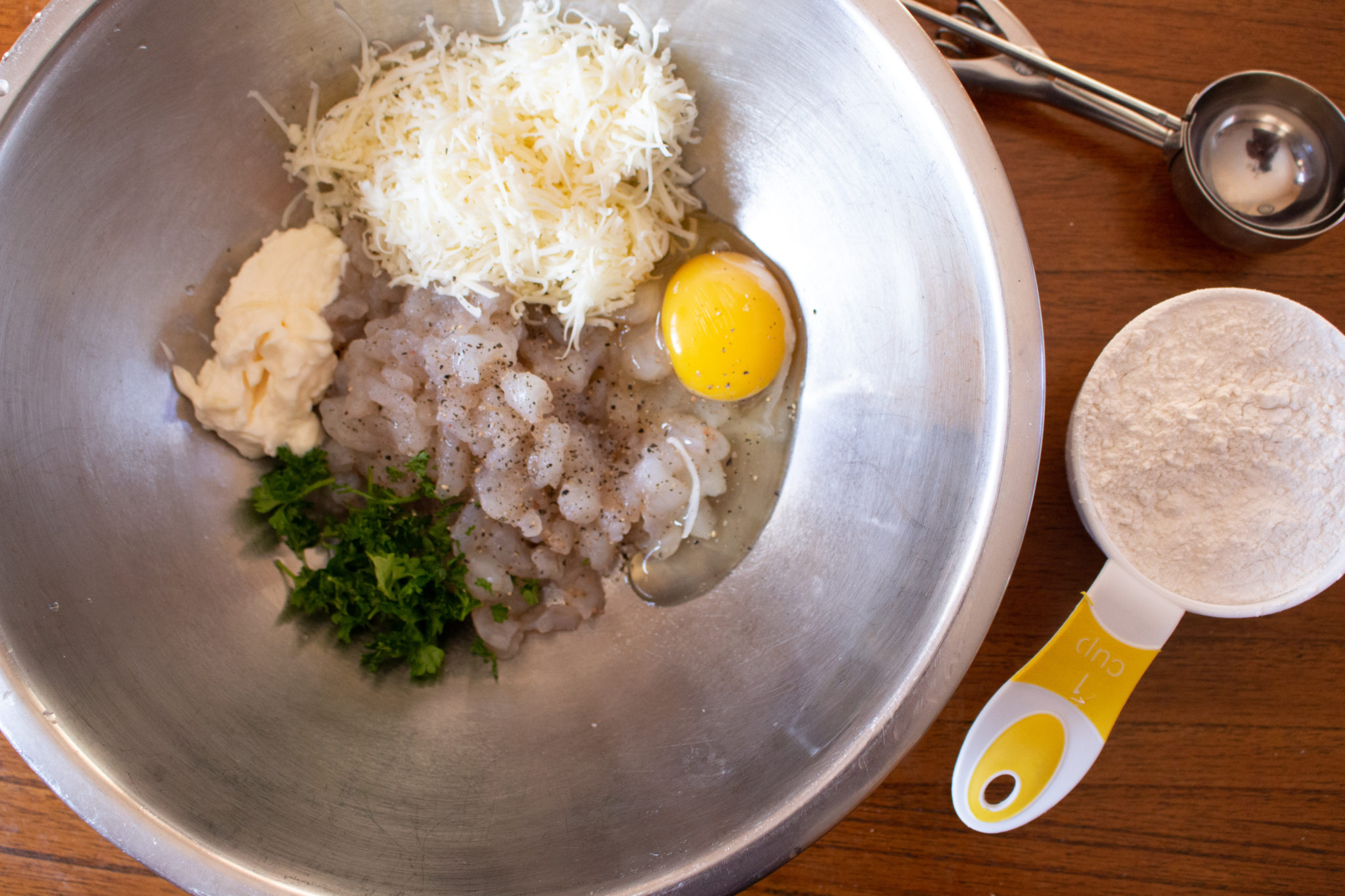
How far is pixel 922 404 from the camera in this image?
4.50ft

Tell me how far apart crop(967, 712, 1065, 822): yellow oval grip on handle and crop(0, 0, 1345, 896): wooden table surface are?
0.13 meters

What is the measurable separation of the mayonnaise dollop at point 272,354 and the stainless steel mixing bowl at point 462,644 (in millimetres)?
57

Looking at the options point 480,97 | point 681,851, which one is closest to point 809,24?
point 480,97

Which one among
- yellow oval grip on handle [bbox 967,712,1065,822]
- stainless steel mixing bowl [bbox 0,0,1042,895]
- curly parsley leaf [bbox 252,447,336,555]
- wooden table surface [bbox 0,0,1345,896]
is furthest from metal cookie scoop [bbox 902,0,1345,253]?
curly parsley leaf [bbox 252,447,336,555]

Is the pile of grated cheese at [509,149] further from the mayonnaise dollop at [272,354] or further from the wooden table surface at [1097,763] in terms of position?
the wooden table surface at [1097,763]

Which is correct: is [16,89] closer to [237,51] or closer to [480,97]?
[237,51]

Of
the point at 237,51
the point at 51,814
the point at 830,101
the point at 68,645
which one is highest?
the point at 237,51

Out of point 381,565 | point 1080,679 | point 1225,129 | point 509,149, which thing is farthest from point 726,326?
point 1225,129

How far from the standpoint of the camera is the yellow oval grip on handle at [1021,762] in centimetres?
138

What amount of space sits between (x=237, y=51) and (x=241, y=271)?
0.40 m

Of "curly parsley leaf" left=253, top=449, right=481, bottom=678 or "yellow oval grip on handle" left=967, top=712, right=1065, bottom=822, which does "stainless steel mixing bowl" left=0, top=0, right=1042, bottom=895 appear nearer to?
"curly parsley leaf" left=253, top=449, right=481, bottom=678

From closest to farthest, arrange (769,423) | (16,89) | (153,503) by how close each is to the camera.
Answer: (16,89)
(153,503)
(769,423)

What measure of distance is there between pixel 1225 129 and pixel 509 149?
1452 millimetres

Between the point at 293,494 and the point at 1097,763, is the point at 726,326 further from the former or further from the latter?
the point at 1097,763
